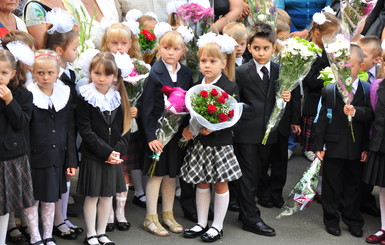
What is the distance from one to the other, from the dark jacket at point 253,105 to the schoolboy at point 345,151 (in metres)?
0.50

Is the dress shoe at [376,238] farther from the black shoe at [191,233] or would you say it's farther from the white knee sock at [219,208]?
the black shoe at [191,233]

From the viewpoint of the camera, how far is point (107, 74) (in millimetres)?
4879

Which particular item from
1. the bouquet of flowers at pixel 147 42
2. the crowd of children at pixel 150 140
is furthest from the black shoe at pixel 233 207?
the bouquet of flowers at pixel 147 42

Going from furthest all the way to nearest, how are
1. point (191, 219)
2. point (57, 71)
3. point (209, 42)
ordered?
point (191, 219), point (209, 42), point (57, 71)

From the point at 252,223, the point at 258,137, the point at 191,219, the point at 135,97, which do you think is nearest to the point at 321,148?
the point at 258,137

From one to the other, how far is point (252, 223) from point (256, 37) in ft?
5.68

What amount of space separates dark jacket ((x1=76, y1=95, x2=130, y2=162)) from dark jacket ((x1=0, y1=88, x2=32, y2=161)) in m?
0.46

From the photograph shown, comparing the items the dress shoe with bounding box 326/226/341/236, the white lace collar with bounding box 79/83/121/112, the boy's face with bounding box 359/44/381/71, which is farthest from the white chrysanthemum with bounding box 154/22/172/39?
the dress shoe with bounding box 326/226/341/236

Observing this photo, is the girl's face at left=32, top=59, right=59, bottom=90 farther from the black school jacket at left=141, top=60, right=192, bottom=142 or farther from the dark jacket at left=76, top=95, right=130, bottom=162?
the black school jacket at left=141, top=60, right=192, bottom=142

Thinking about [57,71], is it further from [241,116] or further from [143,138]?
[241,116]

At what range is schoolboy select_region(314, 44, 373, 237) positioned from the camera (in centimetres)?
547

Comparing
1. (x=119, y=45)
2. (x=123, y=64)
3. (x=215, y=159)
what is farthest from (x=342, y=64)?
(x=119, y=45)

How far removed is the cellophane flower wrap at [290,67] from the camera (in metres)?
5.40

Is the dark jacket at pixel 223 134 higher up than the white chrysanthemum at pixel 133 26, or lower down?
lower down
